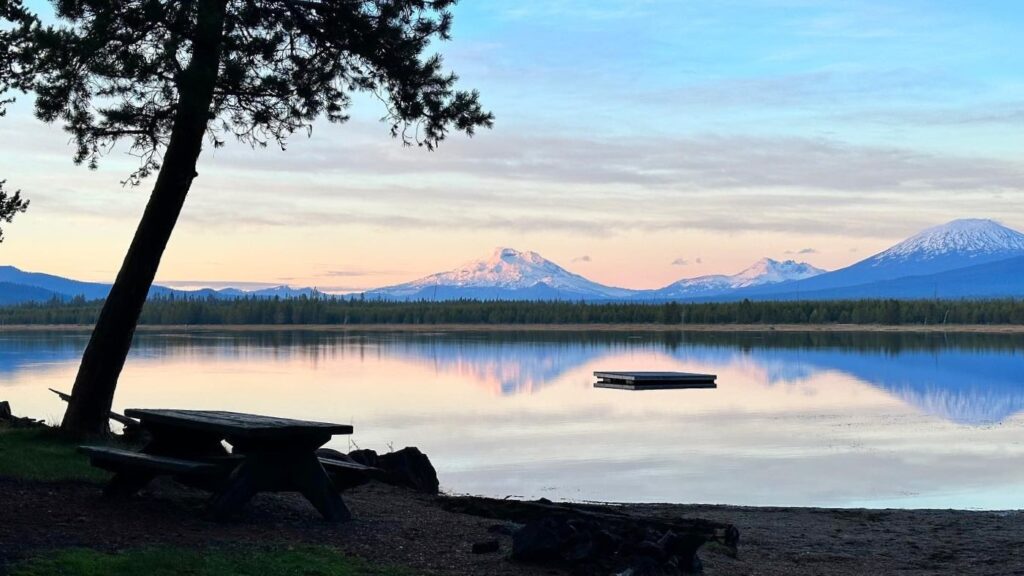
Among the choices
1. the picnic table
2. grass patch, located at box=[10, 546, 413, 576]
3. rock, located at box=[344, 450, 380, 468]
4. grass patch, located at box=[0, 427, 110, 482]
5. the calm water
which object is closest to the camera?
grass patch, located at box=[10, 546, 413, 576]

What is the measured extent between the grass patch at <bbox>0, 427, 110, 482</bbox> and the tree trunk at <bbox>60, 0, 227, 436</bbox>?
0.42 m

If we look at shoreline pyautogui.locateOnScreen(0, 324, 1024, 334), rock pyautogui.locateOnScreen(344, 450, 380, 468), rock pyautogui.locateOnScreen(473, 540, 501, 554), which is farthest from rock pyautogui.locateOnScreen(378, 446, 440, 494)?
shoreline pyautogui.locateOnScreen(0, 324, 1024, 334)

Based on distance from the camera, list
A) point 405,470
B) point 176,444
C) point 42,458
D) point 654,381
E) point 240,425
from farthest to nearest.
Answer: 1. point 654,381
2. point 405,470
3. point 42,458
4. point 176,444
5. point 240,425

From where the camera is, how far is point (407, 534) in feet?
38.8

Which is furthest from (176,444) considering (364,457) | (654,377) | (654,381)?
(654,377)

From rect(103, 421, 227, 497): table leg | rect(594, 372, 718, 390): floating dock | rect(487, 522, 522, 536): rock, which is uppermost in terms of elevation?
rect(103, 421, 227, 497): table leg

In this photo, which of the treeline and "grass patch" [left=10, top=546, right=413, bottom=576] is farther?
the treeline

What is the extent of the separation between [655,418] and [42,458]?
2498cm

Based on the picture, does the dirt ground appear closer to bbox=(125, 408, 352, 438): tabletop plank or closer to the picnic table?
the picnic table

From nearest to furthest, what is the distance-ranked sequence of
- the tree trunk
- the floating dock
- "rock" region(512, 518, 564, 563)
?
"rock" region(512, 518, 564, 563), the tree trunk, the floating dock

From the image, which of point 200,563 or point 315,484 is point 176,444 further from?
point 200,563

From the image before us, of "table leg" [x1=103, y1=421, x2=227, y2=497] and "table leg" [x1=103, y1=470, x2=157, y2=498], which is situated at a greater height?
"table leg" [x1=103, y1=421, x2=227, y2=497]

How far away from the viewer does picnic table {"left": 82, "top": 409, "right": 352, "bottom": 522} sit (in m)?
11.5

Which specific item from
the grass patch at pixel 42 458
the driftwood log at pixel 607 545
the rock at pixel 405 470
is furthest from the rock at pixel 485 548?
the rock at pixel 405 470
